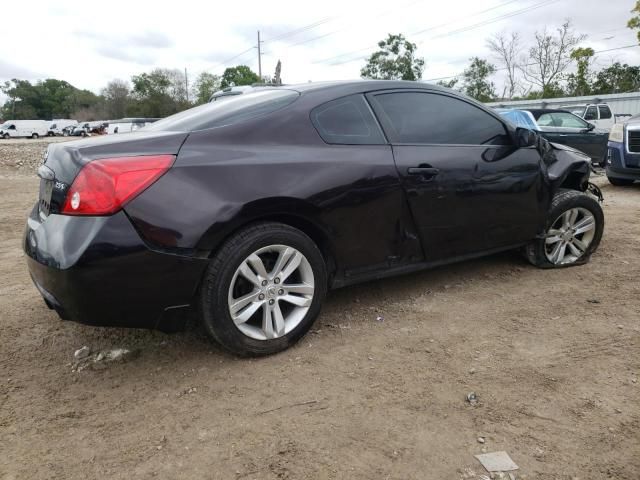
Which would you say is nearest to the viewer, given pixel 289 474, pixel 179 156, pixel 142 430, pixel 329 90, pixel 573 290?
pixel 289 474

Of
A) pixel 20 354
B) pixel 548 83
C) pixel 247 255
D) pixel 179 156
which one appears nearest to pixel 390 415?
pixel 247 255

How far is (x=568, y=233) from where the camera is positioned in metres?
4.10

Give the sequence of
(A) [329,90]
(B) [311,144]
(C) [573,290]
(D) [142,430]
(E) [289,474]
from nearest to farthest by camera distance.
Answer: (E) [289,474], (D) [142,430], (B) [311,144], (A) [329,90], (C) [573,290]

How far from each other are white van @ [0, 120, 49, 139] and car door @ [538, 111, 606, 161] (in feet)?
173

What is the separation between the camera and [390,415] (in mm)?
2211

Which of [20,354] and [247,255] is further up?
[247,255]

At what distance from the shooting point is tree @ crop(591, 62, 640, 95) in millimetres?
35625

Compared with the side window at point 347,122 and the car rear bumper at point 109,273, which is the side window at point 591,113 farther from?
the car rear bumper at point 109,273

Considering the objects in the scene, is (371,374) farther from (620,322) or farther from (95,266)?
(620,322)

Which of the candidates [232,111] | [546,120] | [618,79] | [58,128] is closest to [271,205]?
[232,111]

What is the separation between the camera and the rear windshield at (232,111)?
2734 millimetres

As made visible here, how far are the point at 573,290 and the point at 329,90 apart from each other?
7.44 feet

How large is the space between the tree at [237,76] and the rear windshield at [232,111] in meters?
79.8

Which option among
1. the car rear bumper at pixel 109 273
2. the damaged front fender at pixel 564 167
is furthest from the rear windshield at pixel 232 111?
the damaged front fender at pixel 564 167
